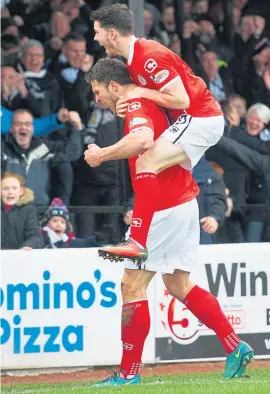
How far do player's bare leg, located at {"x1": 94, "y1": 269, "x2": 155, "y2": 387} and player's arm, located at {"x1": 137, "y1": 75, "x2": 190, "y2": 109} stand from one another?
1055mm

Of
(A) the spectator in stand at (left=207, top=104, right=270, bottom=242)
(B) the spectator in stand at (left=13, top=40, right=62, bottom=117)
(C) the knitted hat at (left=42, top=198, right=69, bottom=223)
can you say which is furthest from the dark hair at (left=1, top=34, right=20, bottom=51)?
(A) the spectator in stand at (left=207, top=104, right=270, bottom=242)

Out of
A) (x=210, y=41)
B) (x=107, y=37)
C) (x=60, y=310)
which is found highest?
(x=210, y=41)

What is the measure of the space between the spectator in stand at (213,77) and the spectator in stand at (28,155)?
7.56ft

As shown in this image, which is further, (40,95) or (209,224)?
(40,95)

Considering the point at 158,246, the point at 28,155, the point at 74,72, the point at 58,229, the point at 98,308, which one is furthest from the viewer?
the point at 74,72

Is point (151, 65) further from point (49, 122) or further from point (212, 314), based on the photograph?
point (49, 122)

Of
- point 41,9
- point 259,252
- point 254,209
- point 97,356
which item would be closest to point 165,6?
point 41,9

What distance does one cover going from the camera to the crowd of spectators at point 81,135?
1003 cm

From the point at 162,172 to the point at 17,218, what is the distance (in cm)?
269

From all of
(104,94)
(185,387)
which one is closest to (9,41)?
(104,94)

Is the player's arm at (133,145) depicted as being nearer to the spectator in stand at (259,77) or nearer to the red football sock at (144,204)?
the red football sock at (144,204)

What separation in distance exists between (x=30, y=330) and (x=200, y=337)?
141 cm

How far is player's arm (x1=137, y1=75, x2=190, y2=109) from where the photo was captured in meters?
6.89

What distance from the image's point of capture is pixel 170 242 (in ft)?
23.4
